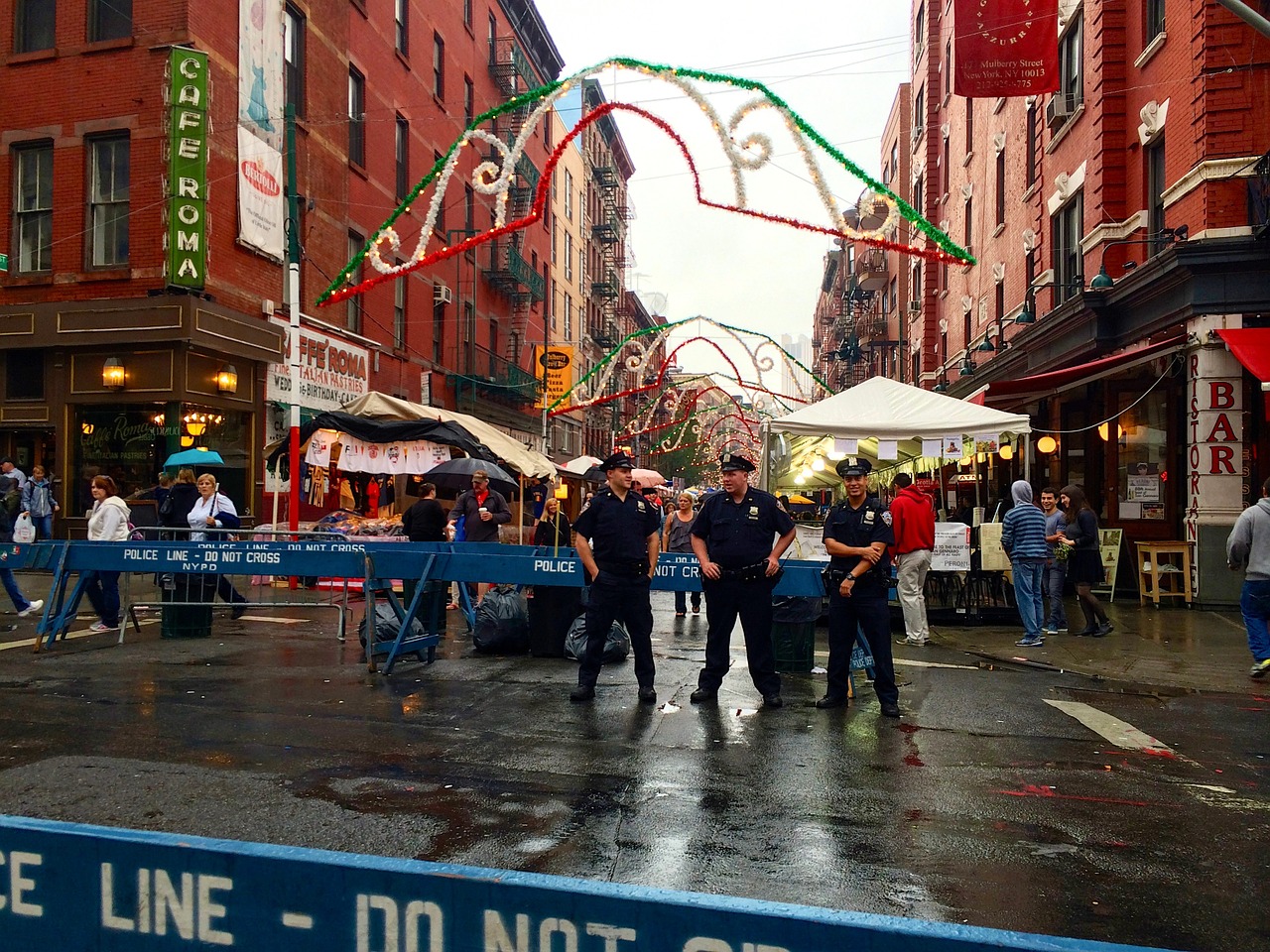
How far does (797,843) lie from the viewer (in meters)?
4.69

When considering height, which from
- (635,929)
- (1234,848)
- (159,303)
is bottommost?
(1234,848)

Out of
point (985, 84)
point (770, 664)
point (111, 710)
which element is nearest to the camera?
point (111, 710)

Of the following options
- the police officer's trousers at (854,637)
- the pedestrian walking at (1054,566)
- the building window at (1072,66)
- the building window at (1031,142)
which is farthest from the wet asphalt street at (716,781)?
the building window at (1031,142)

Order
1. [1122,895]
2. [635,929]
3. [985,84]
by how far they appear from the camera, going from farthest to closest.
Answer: [985,84], [1122,895], [635,929]

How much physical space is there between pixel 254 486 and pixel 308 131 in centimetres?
792

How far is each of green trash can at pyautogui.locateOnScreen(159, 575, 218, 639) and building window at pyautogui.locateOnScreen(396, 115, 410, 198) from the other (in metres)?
18.3

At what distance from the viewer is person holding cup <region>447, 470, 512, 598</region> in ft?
44.7

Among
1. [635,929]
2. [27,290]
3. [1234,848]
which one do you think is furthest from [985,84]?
[27,290]

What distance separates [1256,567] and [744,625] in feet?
16.8

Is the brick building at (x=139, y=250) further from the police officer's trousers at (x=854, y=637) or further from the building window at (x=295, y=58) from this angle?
the police officer's trousers at (x=854, y=637)

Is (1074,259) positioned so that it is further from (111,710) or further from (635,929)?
(635,929)

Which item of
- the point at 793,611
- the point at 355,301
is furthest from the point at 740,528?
the point at 355,301

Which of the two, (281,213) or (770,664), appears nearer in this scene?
(770,664)

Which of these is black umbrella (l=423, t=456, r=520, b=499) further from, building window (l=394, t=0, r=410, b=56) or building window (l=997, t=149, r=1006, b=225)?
building window (l=997, t=149, r=1006, b=225)
